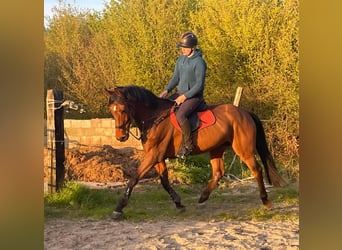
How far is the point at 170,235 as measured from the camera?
3184 mm

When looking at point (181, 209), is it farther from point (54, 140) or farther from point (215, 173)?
point (54, 140)

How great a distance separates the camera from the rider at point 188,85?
12.6 ft

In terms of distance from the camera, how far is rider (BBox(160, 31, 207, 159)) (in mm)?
3855

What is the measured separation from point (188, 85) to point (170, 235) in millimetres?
1423

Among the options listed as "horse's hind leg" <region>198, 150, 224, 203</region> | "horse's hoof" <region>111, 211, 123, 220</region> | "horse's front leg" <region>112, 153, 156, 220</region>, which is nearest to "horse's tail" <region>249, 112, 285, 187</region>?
"horse's hind leg" <region>198, 150, 224, 203</region>

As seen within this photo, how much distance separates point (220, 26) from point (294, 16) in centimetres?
135

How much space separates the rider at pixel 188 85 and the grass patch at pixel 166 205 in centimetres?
66

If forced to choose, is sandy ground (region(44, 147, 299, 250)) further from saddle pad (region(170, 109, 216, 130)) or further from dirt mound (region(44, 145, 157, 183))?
dirt mound (region(44, 145, 157, 183))

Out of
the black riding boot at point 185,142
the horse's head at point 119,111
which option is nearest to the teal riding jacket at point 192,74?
the black riding boot at point 185,142

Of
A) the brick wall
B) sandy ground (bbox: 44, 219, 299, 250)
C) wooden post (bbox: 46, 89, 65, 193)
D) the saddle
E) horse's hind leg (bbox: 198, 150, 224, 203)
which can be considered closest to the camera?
sandy ground (bbox: 44, 219, 299, 250)

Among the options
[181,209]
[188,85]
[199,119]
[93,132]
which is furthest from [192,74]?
[93,132]
